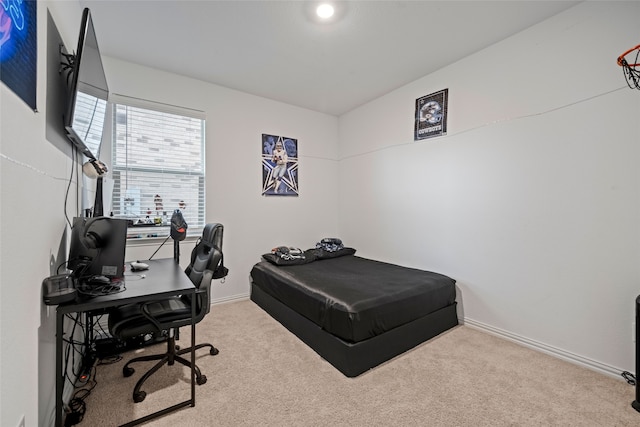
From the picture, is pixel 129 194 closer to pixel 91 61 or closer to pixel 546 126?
pixel 91 61

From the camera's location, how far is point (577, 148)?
2188 mm

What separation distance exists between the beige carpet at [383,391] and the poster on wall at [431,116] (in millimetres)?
2304

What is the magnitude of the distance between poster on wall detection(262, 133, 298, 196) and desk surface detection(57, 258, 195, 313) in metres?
2.06

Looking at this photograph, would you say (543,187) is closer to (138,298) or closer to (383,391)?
(383,391)

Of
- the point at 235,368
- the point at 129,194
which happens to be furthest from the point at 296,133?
the point at 235,368

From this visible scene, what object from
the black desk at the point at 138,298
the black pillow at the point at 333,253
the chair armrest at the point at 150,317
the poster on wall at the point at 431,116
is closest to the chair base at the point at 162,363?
the black desk at the point at 138,298

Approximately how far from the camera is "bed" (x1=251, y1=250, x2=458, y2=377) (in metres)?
2.04

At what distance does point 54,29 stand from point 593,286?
155 inches

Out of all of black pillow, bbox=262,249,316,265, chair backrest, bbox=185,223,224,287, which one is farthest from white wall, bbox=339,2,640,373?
chair backrest, bbox=185,223,224,287

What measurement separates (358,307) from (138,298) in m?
1.43

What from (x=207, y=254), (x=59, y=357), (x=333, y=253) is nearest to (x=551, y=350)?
(x=333, y=253)

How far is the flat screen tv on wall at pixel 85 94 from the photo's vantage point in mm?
1528

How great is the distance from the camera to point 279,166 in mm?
4090

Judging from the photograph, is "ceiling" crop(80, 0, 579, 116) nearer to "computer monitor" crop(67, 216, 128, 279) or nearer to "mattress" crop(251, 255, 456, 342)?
"computer monitor" crop(67, 216, 128, 279)
